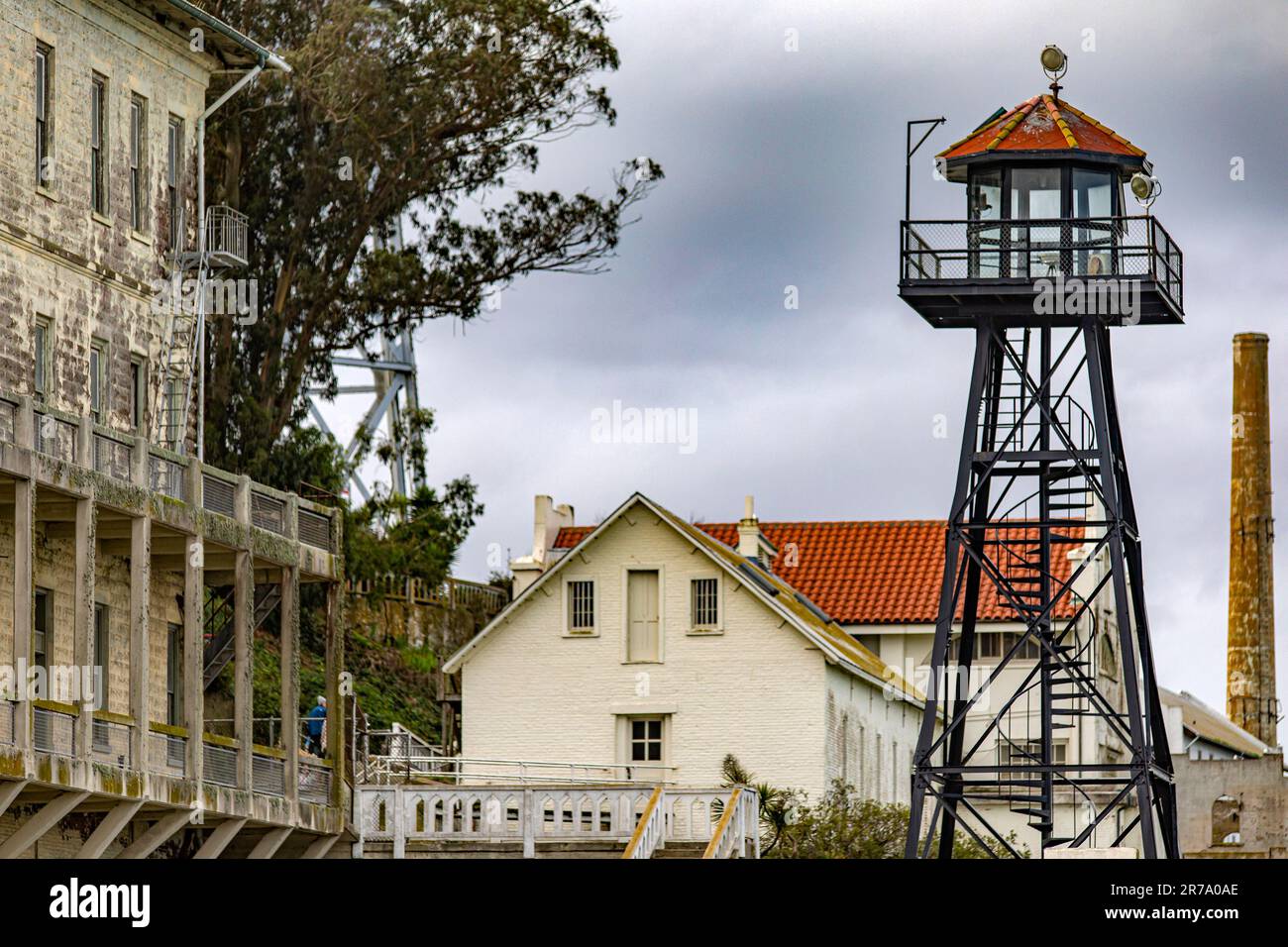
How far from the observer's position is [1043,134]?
46719 mm

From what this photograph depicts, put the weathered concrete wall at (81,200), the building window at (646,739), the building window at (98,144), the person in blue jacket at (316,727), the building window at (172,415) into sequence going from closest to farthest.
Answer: the weathered concrete wall at (81,200)
the building window at (98,144)
the building window at (172,415)
the person in blue jacket at (316,727)
the building window at (646,739)

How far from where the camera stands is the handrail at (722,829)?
43.2 m

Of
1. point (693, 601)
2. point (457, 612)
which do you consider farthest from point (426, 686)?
point (693, 601)

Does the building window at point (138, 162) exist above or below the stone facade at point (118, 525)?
above

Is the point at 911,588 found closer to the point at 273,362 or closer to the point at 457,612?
the point at 457,612

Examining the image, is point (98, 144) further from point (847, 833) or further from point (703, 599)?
point (703, 599)

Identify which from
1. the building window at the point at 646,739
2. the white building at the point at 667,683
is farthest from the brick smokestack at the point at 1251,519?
the building window at the point at 646,739

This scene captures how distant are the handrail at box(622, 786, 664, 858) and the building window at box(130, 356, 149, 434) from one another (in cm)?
982

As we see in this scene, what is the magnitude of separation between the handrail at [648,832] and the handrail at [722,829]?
809mm

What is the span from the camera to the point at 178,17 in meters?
44.6

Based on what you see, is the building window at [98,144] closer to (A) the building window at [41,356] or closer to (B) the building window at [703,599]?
(A) the building window at [41,356]

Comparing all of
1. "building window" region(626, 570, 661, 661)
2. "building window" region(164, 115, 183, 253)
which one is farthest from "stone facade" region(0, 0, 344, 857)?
"building window" region(626, 570, 661, 661)

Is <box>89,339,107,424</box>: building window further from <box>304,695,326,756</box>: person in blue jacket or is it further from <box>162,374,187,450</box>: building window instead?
<box>304,695,326,756</box>: person in blue jacket

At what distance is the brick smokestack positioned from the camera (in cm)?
8194
